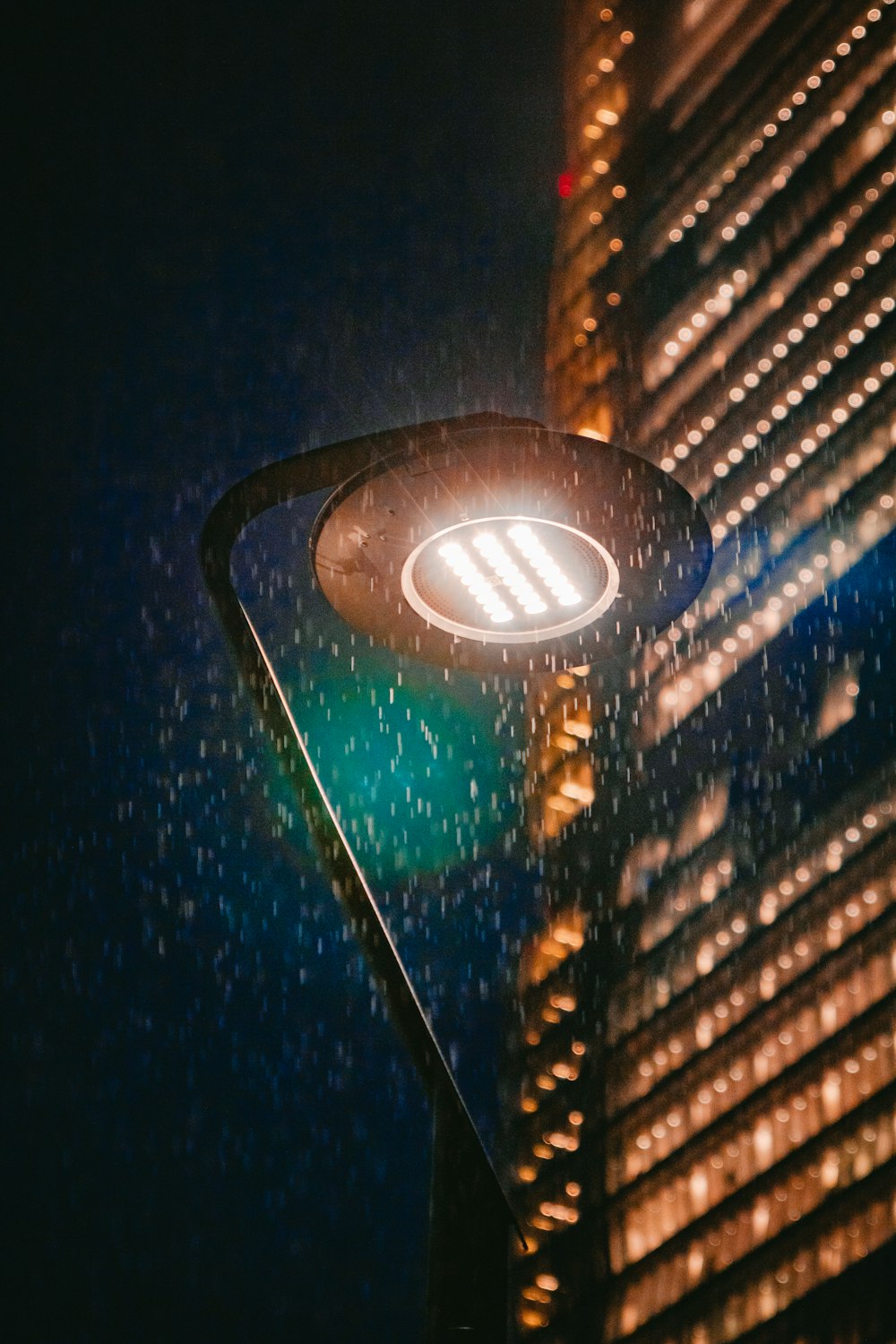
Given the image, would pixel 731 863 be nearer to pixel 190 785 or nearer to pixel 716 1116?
pixel 716 1116

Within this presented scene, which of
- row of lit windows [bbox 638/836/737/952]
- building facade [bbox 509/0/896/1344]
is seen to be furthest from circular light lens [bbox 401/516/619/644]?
row of lit windows [bbox 638/836/737/952]

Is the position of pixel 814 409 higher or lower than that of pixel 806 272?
lower

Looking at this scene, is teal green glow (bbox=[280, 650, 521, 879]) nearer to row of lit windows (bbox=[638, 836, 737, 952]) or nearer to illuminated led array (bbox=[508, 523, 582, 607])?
row of lit windows (bbox=[638, 836, 737, 952])

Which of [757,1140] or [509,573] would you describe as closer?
[509,573]

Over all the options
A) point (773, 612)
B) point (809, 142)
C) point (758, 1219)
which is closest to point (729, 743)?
point (773, 612)

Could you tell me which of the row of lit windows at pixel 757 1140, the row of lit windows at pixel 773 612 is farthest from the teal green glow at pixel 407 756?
the row of lit windows at pixel 757 1140

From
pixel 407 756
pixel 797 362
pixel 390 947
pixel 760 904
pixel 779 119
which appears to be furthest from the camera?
pixel 779 119

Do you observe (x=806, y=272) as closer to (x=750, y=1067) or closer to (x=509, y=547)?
(x=750, y=1067)
